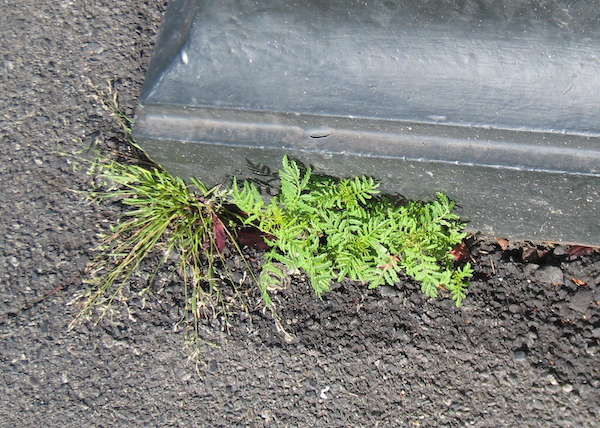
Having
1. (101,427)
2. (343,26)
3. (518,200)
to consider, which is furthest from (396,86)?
(101,427)

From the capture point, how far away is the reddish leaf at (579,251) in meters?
2.48

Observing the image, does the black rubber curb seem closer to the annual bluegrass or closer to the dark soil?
the annual bluegrass

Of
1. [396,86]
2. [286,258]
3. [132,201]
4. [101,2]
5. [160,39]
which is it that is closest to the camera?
[396,86]

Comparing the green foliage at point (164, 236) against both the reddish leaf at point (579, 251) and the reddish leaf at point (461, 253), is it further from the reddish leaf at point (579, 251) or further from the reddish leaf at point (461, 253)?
the reddish leaf at point (579, 251)

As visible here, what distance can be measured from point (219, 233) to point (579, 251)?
1414 mm

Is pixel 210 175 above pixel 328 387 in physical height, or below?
above

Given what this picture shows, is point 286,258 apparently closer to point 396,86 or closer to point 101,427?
point 396,86

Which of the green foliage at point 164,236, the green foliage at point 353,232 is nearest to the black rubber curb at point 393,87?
the green foliage at point 353,232

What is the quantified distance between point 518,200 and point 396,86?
66 cm

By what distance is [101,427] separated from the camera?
2.30 metres

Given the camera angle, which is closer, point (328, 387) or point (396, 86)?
point (396, 86)

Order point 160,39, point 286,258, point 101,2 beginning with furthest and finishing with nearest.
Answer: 1. point 101,2
2. point 286,258
3. point 160,39

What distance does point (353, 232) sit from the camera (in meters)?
2.29

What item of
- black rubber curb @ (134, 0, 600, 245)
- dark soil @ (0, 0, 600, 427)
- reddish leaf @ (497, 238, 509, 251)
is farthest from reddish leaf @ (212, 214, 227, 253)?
reddish leaf @ (497, 238, 509, 251)
